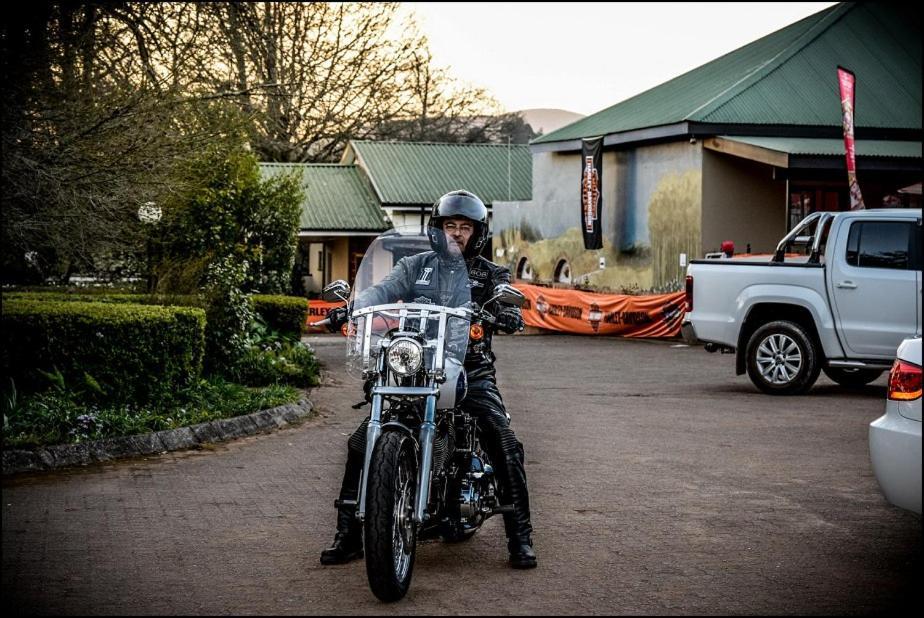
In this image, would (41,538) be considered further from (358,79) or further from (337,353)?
(358,79)

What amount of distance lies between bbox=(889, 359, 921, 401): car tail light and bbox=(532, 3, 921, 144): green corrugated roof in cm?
2266

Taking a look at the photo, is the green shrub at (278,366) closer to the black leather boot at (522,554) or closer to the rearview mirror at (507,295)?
the black leather boot at (522,554)

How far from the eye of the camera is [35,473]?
31.5 ft

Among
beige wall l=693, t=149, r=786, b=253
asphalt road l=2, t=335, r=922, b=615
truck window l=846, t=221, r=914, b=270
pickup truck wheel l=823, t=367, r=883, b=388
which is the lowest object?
pickup truck wheel l=823, t=367, r=883, b=388

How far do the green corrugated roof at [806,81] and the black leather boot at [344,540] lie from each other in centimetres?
2329

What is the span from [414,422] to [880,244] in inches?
416

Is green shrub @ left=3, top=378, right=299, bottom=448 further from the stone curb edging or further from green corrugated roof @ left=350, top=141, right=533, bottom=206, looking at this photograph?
green corrugated roof @ left=350, top=141, right=533, bottom=206

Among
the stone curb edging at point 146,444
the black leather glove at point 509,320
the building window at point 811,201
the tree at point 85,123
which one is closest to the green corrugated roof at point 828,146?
the building window at point 811,201

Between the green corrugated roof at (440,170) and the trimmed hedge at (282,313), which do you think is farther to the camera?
the green corrugated roof at (440,170)

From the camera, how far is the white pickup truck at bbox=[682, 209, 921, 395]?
15.3 m

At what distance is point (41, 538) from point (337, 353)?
16457 mm

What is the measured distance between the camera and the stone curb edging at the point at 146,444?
9766mm

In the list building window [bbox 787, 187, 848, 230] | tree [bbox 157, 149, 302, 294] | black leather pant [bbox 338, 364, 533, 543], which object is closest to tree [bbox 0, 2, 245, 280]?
tree [bbox 157, 149, 302, 294]

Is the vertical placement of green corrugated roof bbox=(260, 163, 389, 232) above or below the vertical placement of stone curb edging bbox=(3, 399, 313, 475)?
above
